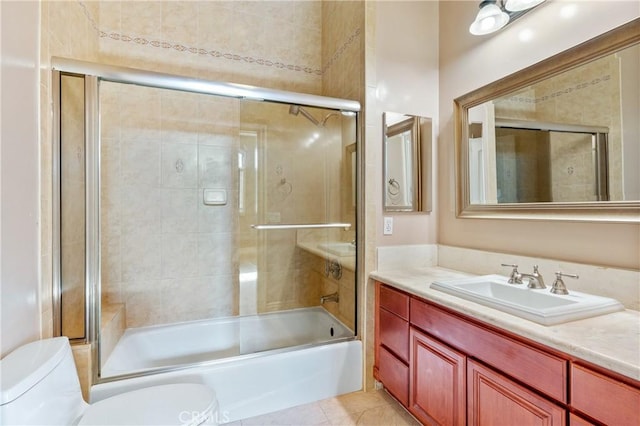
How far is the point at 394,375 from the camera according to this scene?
67.3 inches

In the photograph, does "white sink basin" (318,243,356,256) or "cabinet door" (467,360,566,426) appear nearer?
"cabinet door" (467,360,566,426)

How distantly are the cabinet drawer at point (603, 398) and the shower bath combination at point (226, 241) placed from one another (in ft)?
4.06

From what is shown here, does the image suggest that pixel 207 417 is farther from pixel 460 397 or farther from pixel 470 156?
pixel 470 156

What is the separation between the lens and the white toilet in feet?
2.98

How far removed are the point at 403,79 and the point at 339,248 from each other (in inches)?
49.2

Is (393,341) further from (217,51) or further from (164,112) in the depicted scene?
(217,51)

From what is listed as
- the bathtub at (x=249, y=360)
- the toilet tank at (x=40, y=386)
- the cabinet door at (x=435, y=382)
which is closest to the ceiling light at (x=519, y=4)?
Answer: the cabinet door at (x=435, y=382)

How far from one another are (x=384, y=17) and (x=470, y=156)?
42.3 inches

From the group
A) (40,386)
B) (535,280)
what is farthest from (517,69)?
(40,386)

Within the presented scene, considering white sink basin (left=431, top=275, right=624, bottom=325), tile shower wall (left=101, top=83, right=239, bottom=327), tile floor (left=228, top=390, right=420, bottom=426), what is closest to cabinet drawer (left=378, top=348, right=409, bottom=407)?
tile floor (left=228, top=390, right=420, bottom=426)

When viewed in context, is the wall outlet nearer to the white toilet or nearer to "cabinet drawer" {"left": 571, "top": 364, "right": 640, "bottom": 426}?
"cabinet drawer" {"left": 571, "top": 364, "right": 640, "bottom": 426}

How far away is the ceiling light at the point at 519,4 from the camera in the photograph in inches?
57.2

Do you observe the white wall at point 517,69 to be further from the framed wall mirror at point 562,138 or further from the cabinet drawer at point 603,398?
the cabinet drawer at point 603,398

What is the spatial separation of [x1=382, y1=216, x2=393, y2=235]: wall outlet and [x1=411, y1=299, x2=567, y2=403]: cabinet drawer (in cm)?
58
